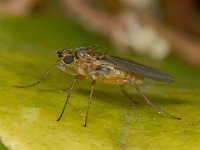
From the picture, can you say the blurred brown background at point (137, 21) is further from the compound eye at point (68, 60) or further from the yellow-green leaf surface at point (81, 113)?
the compound eye at point (68, 60)

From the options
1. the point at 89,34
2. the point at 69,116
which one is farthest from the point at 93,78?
the point at 89,34

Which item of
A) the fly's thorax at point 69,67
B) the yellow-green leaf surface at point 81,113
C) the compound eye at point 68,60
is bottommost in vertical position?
the yellow-green leaf surface at point 81,113

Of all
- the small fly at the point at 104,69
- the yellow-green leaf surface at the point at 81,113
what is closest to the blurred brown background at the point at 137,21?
the yellow-green leaf surface at the point at 81,113

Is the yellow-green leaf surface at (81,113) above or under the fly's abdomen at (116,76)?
under

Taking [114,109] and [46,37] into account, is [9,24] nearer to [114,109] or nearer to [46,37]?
[46,37]

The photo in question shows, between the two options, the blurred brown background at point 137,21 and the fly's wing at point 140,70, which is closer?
the fly's wing at point 140,70
